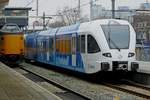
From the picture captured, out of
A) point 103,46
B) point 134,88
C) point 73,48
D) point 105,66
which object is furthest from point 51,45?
point 134,88

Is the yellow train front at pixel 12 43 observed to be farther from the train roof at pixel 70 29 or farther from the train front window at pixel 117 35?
the train front window at pixel 117 35

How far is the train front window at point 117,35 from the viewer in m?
22.9

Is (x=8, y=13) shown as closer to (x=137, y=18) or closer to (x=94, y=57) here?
(x=137, y=18)

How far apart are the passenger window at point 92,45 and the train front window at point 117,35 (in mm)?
615

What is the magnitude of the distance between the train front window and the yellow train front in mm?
16629

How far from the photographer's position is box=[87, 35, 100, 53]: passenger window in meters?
22.9

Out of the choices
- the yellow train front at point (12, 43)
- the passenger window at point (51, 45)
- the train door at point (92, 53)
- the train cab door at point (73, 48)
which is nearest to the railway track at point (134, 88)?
the train door at point (92, 53)

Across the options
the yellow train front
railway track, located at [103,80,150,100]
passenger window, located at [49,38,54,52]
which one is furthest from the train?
the yellow train front

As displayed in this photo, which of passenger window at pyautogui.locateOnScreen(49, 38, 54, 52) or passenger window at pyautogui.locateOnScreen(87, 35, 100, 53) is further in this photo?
passenger window at pyautogui.locateOnScreen(49, 38, 54, 52)

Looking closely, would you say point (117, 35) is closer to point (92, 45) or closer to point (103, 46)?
point (103, 46)

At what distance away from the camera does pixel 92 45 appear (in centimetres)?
2325

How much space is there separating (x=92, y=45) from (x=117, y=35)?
4.20 feet

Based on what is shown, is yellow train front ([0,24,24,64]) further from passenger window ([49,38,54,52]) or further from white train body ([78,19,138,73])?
white train body ([78,19,138,73])

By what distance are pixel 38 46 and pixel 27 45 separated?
28.3ft
